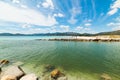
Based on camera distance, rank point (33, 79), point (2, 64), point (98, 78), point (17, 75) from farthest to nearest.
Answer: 1. point (2, 64)
2. point (98, 78)
3. point (17, 75)
4. point (33, 79)

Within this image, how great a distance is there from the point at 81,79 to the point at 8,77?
27.4ft

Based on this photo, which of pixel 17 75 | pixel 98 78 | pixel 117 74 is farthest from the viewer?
pixel 117 74

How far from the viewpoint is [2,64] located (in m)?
18.8

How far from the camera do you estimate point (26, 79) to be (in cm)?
1081

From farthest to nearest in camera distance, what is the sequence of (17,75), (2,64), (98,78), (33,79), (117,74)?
(2,64), (117,74), (98,78), (17,75), (33,79)

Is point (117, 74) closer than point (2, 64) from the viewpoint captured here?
Yes

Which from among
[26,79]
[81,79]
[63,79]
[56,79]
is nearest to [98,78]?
[81,79]

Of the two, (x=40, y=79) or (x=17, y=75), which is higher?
(x=17, y=75)

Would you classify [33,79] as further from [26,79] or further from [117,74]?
[117,74]

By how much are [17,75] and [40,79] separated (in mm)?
2745

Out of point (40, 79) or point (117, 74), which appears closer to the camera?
point (40, 79)

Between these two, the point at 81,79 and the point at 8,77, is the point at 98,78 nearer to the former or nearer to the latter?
the point at 81,79

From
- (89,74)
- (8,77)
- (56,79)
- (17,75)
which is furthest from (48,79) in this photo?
(89,74)

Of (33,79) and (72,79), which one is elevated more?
(33,79)
